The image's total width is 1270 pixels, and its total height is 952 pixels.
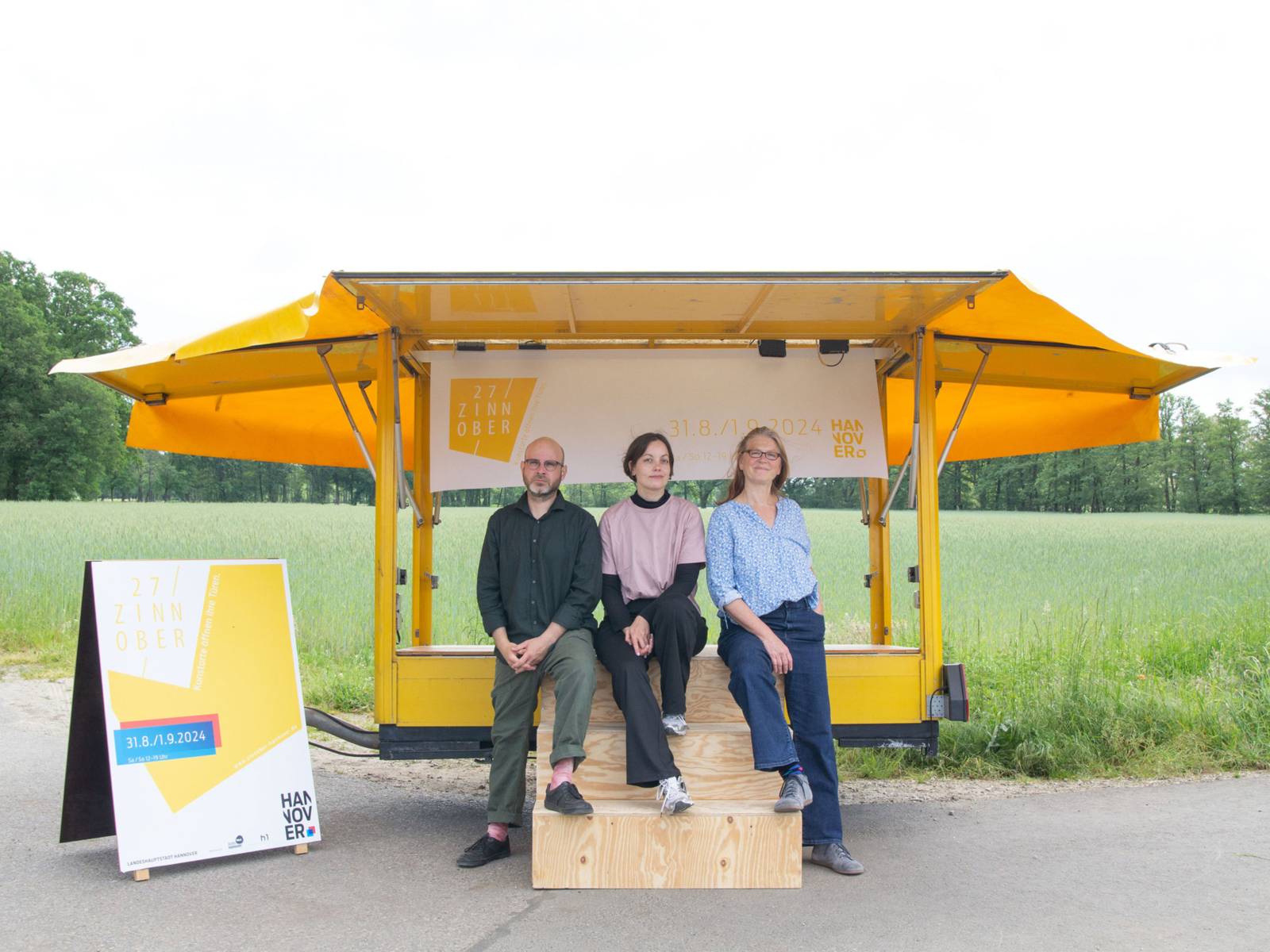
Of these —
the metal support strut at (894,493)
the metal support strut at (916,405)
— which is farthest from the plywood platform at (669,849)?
the metal support strut at (894,493)

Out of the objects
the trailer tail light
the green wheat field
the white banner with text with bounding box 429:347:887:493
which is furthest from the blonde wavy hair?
the green wheat field

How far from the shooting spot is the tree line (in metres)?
46.2

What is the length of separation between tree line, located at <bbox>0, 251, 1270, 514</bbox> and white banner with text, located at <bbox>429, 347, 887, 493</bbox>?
2990 cm

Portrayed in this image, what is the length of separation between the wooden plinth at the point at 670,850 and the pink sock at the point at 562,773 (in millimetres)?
128

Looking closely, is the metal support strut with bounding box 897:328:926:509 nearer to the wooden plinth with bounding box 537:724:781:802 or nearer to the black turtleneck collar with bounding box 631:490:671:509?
the black turtleneck collar with bounding box 631:490:671:509

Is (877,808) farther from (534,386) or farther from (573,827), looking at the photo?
(534,386)

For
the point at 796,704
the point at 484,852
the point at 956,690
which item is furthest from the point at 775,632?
the point at 484,852

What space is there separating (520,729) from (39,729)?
16.1ft

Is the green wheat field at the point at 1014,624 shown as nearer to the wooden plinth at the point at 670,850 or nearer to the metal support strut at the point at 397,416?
the metal support strut at the point at 397,416

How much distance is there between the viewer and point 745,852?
13.4 feet

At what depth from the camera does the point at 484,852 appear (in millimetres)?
4449

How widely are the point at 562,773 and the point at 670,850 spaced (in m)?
0.54

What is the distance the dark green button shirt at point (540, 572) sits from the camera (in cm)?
463

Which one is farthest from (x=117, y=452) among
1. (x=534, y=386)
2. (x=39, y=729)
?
(x=534, y=386)
